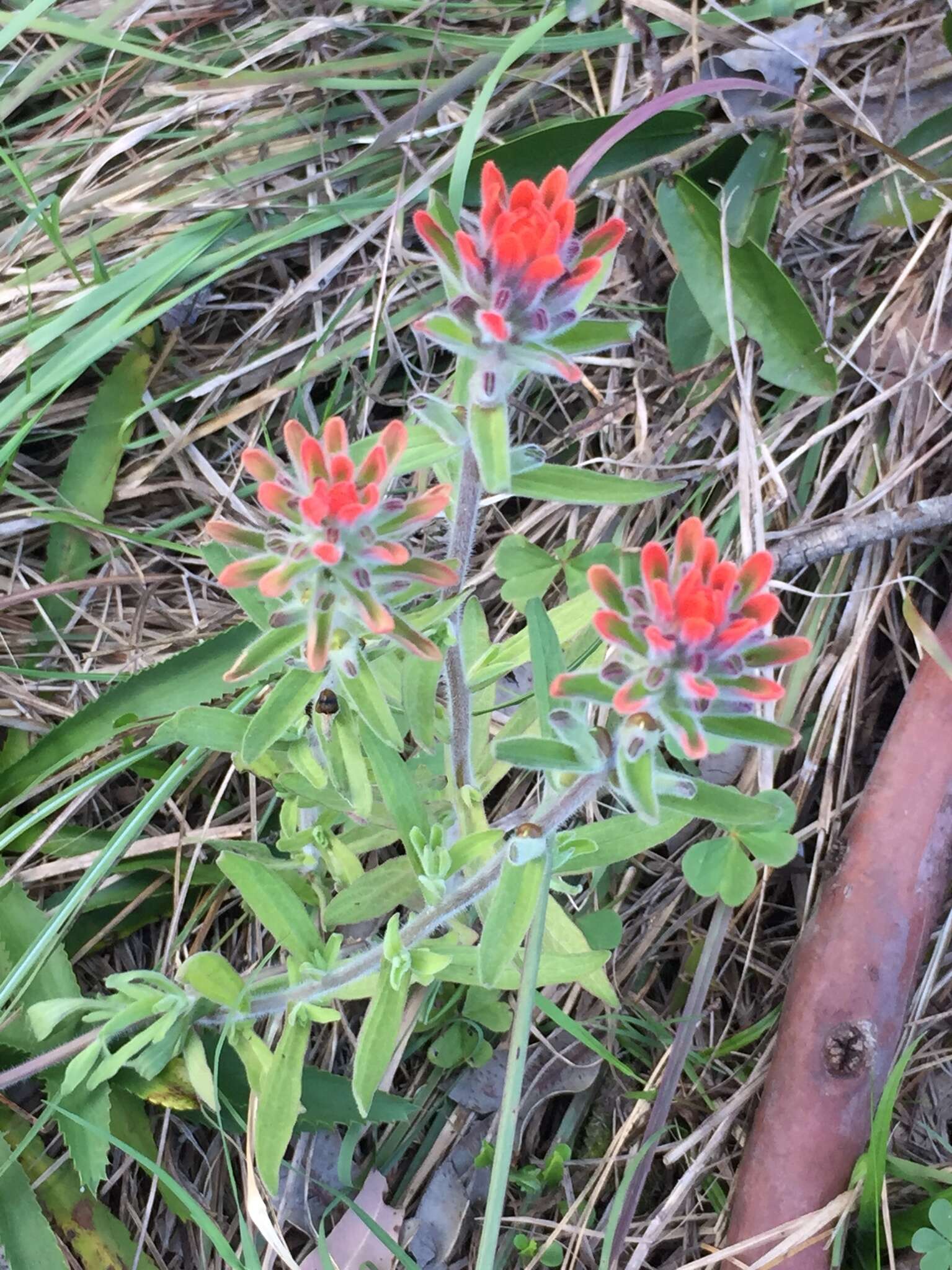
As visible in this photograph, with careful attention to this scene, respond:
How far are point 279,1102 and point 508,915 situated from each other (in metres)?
0.83

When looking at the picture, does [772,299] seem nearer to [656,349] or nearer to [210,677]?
[656,349]

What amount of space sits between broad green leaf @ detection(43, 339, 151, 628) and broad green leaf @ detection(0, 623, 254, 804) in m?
0.46

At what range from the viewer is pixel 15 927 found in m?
2.99

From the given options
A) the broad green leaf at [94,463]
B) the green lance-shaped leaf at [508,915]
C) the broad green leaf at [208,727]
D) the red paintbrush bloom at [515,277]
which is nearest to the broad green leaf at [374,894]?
the broad green leaf at [208,727]

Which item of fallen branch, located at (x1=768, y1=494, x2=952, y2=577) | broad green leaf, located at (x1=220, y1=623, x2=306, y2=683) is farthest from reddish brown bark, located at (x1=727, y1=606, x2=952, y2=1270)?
broad green leaf, located at (x1=220, y1=623, x2=306, y2=683)

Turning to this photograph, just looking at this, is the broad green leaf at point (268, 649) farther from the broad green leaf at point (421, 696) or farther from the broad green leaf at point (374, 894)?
the broad green leaf at point (374, 894)

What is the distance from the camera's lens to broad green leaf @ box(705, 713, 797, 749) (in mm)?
1768

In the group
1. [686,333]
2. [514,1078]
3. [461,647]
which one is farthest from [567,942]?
[686,333]

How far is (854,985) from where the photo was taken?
259 cm

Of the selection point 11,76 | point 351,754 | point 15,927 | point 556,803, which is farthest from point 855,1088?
point 11,76

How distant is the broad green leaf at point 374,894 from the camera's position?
2666mm

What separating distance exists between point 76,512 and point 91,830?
1029mm

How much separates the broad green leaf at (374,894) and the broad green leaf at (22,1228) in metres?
1.06

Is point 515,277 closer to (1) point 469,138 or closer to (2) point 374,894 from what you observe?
(1) point 469,138
